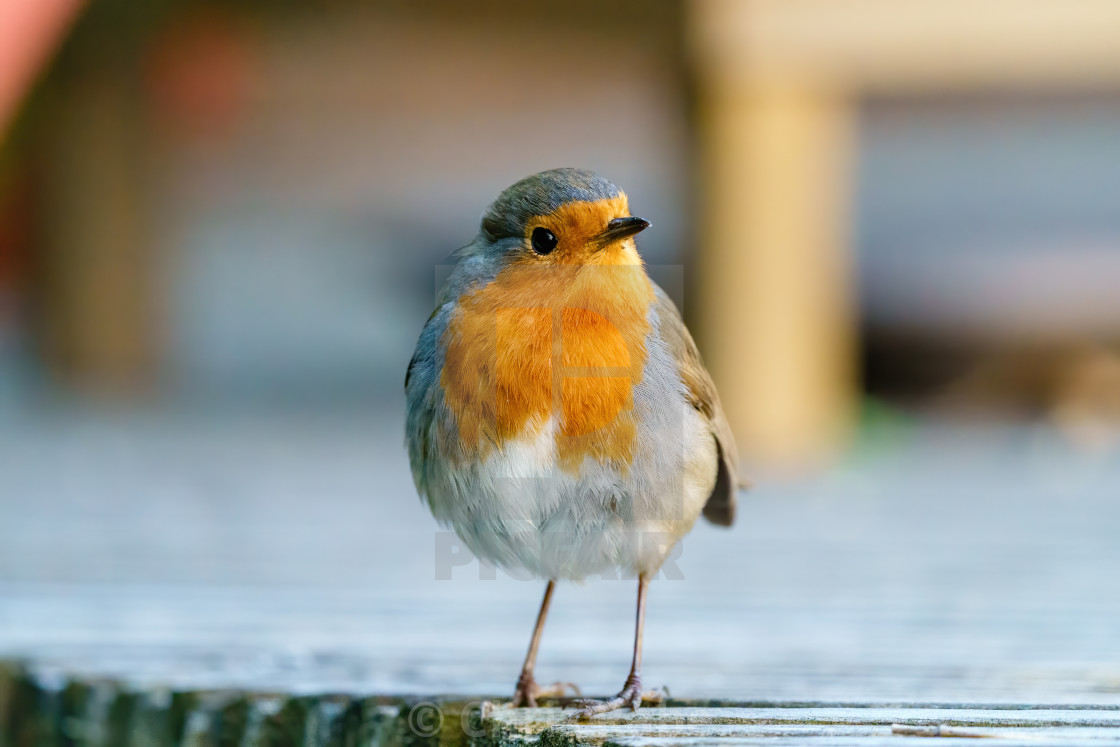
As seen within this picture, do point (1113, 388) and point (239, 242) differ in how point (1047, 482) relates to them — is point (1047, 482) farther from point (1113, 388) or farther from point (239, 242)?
point (239, 242)

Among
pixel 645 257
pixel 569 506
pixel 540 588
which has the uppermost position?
pixel 569 506

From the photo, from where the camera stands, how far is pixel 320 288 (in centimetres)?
980

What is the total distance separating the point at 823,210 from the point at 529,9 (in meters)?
3.74

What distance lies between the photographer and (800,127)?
5902 mm

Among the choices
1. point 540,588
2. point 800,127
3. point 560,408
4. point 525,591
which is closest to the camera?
point 560,408

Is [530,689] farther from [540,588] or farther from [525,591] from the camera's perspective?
[540,588]

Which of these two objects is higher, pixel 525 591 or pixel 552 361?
pixel 552 361

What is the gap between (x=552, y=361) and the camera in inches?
66.4

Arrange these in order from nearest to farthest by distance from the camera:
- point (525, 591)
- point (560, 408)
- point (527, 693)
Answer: point (560, 408)
point (527, 693)
point (525, 591)

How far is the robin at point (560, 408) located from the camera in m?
1.68

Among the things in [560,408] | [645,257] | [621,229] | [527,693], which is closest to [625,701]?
[527,693]

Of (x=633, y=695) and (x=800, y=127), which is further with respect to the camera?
(x=800, y=127)

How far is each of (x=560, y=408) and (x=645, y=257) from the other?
585 centimetres

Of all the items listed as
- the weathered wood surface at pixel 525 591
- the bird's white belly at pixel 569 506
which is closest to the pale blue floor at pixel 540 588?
the weathered wood surface at pixel 525 591
